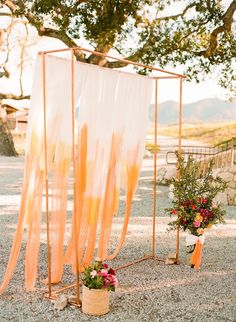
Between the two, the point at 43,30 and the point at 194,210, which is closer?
the point at 194,210

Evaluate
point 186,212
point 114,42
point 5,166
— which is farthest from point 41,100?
point 5,166

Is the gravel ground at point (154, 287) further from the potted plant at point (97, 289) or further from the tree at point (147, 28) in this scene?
Answer: the tree at point (147, 28)

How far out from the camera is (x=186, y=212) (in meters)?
5.16

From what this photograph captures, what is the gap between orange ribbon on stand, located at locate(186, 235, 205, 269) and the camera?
5.07m

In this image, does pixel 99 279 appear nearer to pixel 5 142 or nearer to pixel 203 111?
pixel 5 142

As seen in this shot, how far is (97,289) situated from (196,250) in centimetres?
159

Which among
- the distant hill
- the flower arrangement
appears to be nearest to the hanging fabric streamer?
the flower arrangement

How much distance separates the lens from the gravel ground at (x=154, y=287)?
381 centimetres

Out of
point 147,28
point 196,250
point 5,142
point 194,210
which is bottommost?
point 196,250

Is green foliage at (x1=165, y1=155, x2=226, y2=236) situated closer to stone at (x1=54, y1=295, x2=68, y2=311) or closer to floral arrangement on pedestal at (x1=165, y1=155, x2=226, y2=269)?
floral arrangement on pedestal at (x1=165, y1=155, x2=226, y2=269)

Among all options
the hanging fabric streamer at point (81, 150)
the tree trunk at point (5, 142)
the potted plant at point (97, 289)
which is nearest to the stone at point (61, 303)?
the potted plant at point (97, 289)

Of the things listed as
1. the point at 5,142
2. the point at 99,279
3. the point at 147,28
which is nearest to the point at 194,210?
the point at 99,279

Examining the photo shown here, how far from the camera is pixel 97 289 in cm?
380

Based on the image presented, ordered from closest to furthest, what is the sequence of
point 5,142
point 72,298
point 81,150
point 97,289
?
point 97,289, point 72,298, point 81,150, point 5,142
